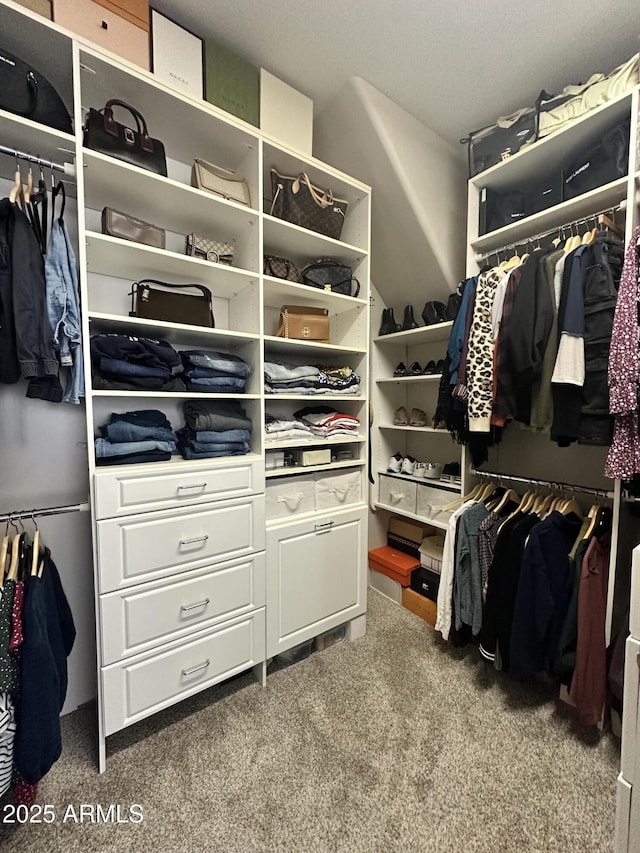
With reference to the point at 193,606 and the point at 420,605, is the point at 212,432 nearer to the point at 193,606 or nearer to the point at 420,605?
the point at 193,606

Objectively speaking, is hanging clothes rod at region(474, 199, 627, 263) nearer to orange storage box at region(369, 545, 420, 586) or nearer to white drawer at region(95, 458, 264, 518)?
white drawer at region(95, 458, 264, 518)

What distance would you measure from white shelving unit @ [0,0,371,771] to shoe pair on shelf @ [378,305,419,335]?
48 cm

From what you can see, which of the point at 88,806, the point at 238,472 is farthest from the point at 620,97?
the point at 88,806

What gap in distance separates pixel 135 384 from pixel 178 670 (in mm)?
1128

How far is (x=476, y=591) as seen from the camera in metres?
1.67

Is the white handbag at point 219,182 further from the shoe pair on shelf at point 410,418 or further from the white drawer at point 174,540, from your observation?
the shoe pair on shelf at point 410,418

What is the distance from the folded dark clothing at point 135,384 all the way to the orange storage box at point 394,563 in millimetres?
1708

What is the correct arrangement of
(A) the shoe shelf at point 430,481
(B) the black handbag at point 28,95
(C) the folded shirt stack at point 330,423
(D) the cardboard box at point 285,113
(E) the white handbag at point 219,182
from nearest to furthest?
(B) the black handbag at point 28,95 < (E) the white handbag at point 219,182 < (D) the cardboard box at point 285,113 < (C) the folded shirt stack at point 330,423 < (A) the shoe shelf at point 430,481

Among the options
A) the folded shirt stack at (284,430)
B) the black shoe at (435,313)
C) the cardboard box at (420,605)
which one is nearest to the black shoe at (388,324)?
the black shoe at (435,313)

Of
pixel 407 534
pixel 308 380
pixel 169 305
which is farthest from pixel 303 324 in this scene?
pixel 407 534

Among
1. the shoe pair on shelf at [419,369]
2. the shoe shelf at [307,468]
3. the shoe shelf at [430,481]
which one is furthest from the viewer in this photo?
the shoe pair on shelf at [419,369]

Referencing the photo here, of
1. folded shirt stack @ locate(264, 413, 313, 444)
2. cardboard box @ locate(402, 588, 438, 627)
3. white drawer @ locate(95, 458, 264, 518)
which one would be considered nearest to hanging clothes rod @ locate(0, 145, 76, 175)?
white drawer @ locate(95, 458, 264, 518)

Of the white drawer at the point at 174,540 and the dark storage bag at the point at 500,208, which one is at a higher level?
the dark storage bag at the point at 500,208

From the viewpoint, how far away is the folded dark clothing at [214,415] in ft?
4.97
